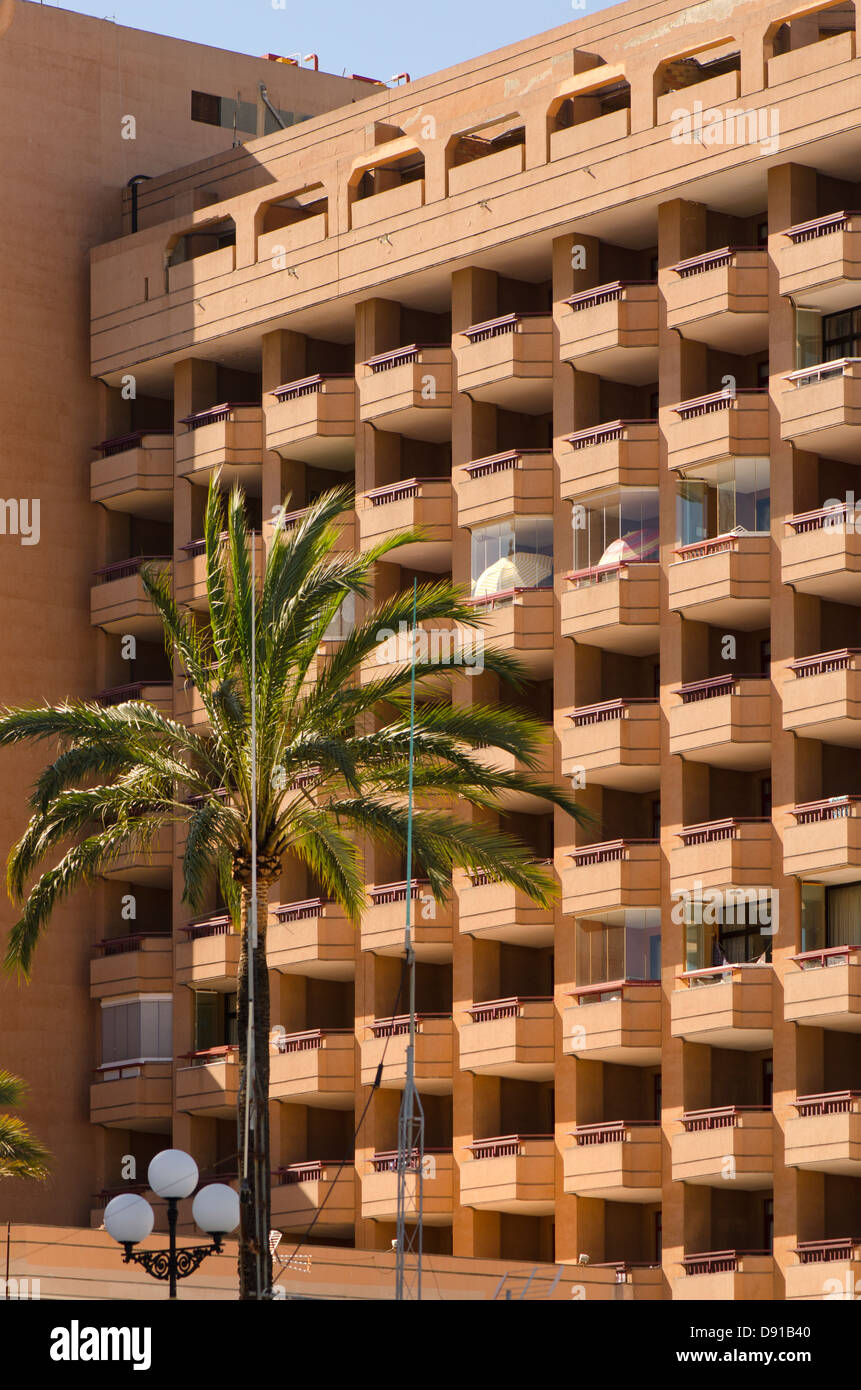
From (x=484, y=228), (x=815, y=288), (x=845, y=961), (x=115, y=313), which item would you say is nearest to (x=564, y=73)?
(x=484, y=228)

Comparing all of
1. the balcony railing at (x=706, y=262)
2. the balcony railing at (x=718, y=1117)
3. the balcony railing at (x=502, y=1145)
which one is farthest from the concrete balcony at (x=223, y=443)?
the balcony railing at (x=718, y=1117)

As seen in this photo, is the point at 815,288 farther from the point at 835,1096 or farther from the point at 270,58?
the point at 270,58

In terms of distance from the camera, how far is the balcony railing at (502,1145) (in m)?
54.1

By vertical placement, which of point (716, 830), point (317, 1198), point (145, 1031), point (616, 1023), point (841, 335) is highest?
point (841, 335)

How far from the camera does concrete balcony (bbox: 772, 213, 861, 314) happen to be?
169 feet

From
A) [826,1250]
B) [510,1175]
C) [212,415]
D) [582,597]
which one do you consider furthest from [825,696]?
[212,415]

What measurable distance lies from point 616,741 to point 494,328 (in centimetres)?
975

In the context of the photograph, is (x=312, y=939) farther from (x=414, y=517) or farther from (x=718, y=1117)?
(x=718, y=1117)

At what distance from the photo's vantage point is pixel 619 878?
176 feet

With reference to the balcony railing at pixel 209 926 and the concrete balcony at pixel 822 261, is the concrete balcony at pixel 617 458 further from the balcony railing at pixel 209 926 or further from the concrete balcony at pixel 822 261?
the balcony railing at pixel 209 926

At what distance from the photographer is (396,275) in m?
59.8

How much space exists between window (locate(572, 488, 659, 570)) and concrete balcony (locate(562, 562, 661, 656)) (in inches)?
10.1

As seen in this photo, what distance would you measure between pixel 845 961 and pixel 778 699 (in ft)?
17.8

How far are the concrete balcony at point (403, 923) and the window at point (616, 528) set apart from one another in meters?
7.64
